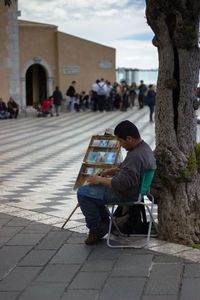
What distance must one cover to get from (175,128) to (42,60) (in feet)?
93.3

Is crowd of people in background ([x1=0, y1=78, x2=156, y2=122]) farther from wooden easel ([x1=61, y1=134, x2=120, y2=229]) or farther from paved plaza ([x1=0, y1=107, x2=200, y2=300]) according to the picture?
wooden easel ([x1=61, y1=134, x2=120, y2=229])

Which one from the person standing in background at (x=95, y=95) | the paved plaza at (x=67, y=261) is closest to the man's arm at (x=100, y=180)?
the paved plaza at (x=67, y=261)

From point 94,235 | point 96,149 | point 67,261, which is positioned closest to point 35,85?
point 96,149

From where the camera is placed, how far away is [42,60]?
33.3 m

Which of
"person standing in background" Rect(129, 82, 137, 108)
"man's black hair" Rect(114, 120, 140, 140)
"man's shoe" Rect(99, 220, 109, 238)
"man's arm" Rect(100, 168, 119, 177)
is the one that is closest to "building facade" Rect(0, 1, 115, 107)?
→ "person standing in background" Rect(129, 82, 137, 108)

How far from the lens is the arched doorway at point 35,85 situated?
3556 centimetres

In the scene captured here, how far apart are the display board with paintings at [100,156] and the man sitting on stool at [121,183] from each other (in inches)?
27.3

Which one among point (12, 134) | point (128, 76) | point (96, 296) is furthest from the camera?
point (128, 76)

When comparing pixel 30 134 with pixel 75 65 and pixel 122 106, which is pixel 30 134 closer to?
pixel 122 106

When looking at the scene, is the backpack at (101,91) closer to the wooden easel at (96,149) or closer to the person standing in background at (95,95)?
the person standing in background at (95,95)

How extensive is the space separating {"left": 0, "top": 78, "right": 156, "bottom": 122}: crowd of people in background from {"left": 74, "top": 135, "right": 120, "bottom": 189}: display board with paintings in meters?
21.2

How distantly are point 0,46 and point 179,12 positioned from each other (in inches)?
994

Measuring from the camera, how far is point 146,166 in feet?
17.6

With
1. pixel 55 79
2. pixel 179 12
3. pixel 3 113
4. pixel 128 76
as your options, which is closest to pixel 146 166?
pixel 179 12
